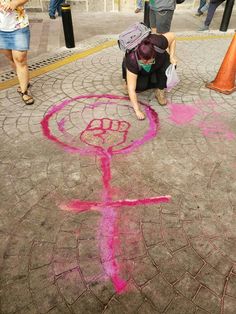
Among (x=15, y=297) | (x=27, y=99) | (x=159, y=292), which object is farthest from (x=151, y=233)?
(x=27, y=99)

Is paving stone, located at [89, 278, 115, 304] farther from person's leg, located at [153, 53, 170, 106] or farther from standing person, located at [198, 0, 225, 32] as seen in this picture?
standing person, located at [198, 0, 225, 32]

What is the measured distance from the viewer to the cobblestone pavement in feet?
5.70

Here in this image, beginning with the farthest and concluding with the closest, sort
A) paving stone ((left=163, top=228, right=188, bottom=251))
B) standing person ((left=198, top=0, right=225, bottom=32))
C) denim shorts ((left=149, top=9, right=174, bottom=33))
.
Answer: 1. standing person ((left=198, top=0, right=225, bottom=32))
2. denim shorts ((left=149, top=9, right=174, bottom=33))
3. paving stone ((left=163, top=228, right=188, bottom=251))

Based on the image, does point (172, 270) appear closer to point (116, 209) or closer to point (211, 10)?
point (116, 209)

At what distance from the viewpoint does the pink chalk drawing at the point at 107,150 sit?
76.3 inches

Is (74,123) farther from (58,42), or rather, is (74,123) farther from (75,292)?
(58,42)

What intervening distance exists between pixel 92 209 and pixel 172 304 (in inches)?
37.0

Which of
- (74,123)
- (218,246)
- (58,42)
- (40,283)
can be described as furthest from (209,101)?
(58,42)

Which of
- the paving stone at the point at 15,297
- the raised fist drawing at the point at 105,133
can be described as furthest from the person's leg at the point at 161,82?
the paving stone at the point at 15,297

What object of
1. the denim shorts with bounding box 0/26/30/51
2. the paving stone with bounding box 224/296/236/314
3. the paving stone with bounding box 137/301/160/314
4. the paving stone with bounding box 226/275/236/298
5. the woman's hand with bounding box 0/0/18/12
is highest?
the woman's hand with bounding box 0/0/18/12

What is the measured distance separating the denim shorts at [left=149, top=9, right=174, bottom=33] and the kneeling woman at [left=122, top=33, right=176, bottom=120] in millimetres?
1697

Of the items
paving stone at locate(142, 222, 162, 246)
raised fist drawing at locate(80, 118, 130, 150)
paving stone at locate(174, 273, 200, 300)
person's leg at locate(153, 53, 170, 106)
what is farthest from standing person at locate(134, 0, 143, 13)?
paving stone at locate(174, 273, 200, 300)

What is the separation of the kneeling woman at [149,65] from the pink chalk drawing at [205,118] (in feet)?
0.87

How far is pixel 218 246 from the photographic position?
198 cm
